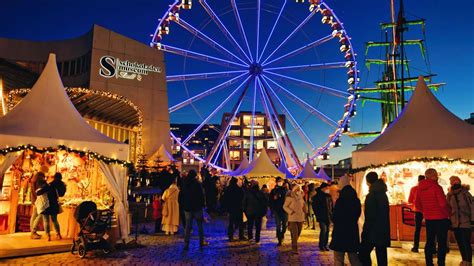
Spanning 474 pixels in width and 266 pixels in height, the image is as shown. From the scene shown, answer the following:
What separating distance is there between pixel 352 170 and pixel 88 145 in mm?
6729

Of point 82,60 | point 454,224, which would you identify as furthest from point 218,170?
point 454,224

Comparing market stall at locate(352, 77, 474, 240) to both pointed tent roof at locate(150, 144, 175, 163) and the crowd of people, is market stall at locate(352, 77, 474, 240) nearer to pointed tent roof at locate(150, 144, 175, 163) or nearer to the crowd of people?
the crowd of people

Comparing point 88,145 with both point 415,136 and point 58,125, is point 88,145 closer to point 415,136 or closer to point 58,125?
point 58,125

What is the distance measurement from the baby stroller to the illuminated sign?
47.4 ft

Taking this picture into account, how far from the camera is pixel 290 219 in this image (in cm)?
914

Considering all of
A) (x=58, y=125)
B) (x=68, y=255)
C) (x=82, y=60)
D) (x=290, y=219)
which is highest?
(x=82, y=60)

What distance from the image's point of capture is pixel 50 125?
9633 millimetres

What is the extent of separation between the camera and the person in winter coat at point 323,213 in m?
9.30

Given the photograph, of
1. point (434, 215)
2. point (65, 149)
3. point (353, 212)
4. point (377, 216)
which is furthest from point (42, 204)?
point (434, 215)

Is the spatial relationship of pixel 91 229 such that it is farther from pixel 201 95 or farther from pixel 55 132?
pixel 201 95

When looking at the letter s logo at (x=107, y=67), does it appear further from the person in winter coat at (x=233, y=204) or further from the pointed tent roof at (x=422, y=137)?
the pointed tent roof at (x=422, y=137)

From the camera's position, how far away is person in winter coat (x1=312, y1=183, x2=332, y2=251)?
930 cm

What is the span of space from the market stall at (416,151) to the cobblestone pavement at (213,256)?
7.07ft

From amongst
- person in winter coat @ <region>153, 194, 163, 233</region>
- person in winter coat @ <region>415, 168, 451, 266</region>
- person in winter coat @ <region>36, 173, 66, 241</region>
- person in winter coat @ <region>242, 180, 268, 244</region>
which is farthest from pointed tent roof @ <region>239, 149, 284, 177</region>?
person in winter coat @ <region>415, 168, 451, 266</region>
